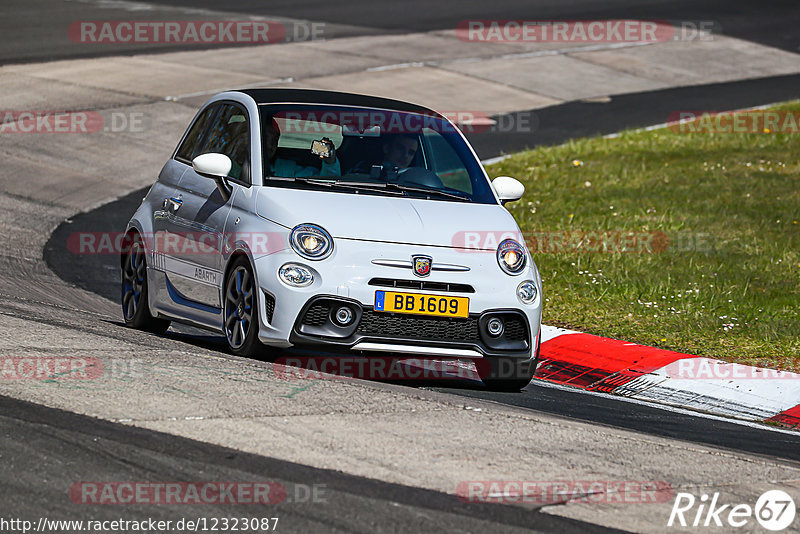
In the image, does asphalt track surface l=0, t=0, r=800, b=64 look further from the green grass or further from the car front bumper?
the car front bumper

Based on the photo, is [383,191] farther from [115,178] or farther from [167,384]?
[115,178]

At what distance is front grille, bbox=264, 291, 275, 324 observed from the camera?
7.47 meters

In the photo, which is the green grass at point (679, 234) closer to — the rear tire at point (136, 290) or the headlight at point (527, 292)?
the headlight at point (527, 292)

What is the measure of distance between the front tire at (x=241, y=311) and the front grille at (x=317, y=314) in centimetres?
34

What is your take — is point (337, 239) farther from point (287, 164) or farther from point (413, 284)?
point (287, 164)

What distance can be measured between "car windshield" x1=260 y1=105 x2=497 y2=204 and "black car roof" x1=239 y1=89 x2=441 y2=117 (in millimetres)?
101

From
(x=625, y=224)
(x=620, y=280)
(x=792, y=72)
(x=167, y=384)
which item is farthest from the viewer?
(x=792, y=72)

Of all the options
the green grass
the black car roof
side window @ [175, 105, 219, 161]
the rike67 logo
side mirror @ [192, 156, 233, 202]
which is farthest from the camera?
the green grass

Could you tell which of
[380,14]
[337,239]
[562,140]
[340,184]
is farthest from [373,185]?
[380,14]

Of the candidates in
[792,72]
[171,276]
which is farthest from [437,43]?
[171,276]

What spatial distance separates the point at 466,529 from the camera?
4902 mm

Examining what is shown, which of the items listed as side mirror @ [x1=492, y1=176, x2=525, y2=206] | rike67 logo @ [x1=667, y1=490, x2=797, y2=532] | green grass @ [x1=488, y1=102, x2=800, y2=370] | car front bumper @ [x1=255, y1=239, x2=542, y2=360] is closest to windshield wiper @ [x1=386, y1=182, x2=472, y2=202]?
side mirror @ [x1=492, y1=176, x2=525, y2=206]

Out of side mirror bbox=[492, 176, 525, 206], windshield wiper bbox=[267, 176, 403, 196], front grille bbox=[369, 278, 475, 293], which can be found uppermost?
windshield wiper bbox=[267, 176, 403, 196]

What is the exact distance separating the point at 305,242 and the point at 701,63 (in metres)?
20.8
